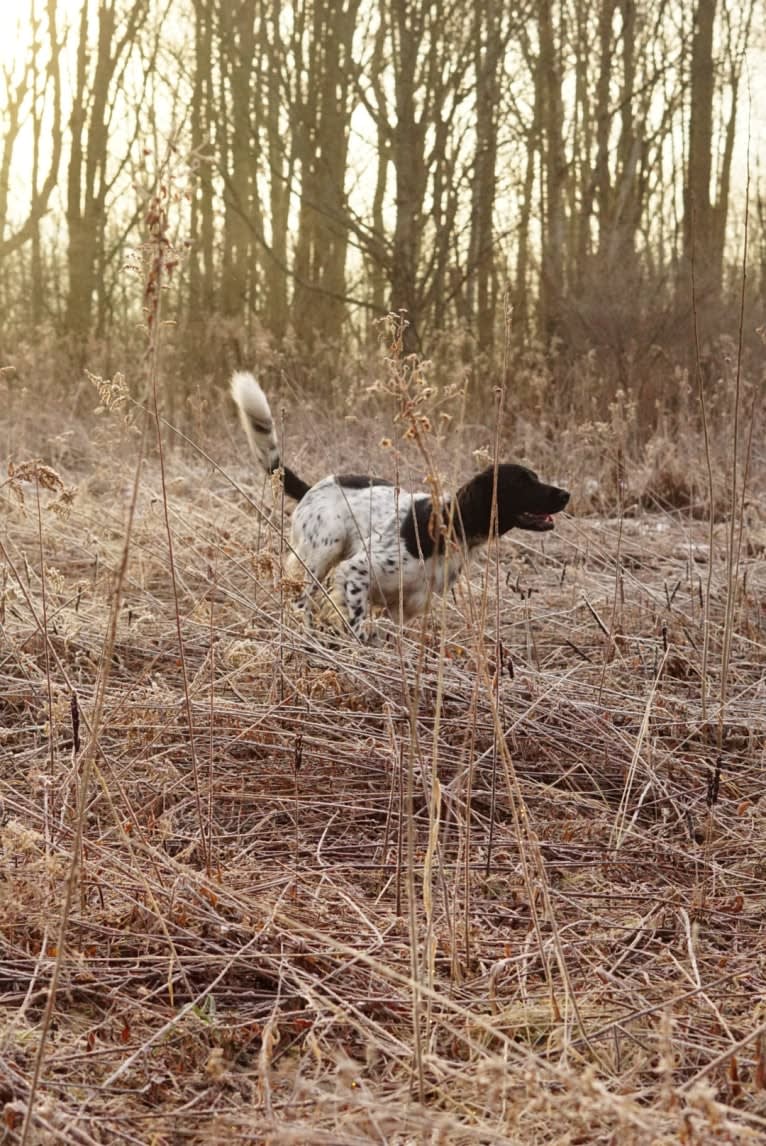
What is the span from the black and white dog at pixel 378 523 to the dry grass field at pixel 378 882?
39 cm

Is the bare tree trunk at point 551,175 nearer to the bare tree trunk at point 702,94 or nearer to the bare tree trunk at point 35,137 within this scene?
the bare tree trunk at point 702,94

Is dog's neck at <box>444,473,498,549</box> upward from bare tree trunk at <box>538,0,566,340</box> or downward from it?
downward

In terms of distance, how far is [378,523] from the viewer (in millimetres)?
5320

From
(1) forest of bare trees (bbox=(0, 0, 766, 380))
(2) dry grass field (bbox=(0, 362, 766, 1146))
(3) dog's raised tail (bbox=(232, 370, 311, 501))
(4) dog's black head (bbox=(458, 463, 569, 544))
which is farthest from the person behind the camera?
(1) forest of bare trees (bbox=(0, 0, 766, 380))

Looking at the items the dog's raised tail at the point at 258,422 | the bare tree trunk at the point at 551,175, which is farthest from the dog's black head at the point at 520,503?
the bare tree trunk at the point at 551,175

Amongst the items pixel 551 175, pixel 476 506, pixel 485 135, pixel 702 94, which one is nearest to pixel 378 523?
pixel 476 506

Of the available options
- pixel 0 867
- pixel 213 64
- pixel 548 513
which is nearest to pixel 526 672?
pixel 548 513

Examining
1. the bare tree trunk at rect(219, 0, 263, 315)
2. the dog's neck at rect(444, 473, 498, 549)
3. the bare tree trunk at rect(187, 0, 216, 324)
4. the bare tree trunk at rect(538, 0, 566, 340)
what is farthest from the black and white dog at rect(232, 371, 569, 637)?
the bare tree trunk at rect(187, 0, 216, 324)

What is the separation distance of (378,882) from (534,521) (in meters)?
2.44

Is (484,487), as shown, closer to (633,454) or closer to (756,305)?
(633,454)

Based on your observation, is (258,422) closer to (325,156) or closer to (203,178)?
(325,156)

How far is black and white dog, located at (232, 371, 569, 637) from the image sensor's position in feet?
15.6

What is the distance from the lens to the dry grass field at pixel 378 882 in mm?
1704

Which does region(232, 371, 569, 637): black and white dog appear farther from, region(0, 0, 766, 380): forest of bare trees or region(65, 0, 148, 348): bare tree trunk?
region(65, 0, 148, 348): bare tree trunk
